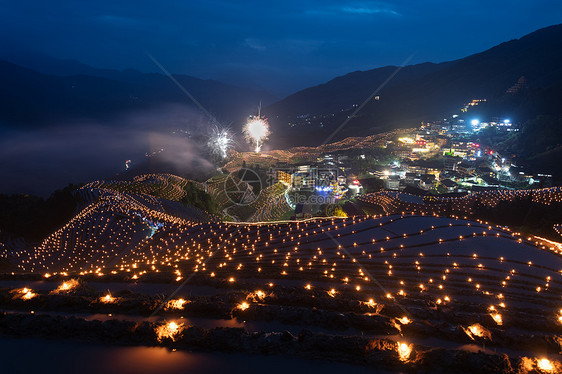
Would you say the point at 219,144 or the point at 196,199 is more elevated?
the point at 219,144

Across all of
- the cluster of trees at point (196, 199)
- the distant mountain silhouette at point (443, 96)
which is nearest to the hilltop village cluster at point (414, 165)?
the cluster of trees at point (196, 199)

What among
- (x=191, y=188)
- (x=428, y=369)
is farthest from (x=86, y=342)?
(x=191, y=188)

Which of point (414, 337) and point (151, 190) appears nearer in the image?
point (414, 337)

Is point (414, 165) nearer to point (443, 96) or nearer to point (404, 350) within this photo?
point (404, 350)

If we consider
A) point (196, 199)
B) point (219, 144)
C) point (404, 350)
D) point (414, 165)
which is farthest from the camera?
point (219, 144)

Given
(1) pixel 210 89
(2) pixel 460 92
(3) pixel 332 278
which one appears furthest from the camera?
(1) pixel 210 89

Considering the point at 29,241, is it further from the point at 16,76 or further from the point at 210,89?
the point at 210,89

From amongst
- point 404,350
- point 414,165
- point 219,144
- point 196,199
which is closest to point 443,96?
point 414,165
